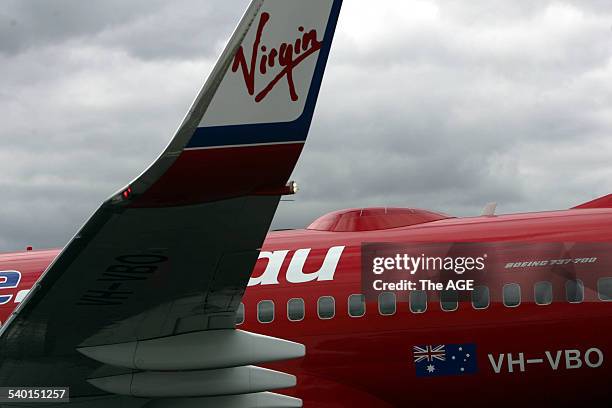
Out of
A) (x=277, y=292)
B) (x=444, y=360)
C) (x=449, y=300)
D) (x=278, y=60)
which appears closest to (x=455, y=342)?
(x=444, y=360)

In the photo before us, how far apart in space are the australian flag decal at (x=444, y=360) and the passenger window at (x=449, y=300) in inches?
21.0

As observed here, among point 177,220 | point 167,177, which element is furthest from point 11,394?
point 167,177

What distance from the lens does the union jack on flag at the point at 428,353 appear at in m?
11.3

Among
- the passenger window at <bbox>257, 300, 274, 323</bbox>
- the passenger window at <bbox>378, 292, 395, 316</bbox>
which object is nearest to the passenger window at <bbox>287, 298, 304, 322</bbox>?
the passenger window at <bbox>257, 300, 274, 323</bbox>

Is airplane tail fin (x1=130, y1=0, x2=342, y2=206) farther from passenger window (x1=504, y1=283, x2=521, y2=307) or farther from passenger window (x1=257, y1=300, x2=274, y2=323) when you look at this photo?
passenger window (x1=504, y1=283, x2=521, y2=307)

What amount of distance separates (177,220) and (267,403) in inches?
135

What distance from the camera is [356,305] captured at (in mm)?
11609

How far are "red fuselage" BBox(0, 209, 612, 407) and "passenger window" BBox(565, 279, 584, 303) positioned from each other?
0.20 ft

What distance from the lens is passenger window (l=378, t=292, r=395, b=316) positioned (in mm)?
11516

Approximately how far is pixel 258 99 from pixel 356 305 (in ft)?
20.0

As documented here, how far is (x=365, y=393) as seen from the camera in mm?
11422

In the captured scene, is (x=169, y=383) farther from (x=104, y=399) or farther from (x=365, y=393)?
(x=365, y=393)

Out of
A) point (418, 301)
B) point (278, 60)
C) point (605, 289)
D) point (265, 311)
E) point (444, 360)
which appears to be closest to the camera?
point (278, 60)

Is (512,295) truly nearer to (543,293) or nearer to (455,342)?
(543,293)
